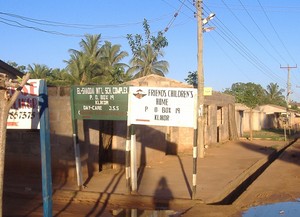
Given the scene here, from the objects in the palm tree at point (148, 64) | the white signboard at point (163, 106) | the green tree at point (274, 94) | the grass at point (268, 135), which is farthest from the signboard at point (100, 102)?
the green tree at point (274, 94)

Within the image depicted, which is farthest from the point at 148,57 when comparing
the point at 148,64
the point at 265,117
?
the point at 265,117

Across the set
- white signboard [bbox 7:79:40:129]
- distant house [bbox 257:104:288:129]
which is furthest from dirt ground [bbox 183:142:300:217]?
distant house [bbox 257:104:288:129]

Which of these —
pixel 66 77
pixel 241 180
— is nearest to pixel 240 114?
pixel 66 77

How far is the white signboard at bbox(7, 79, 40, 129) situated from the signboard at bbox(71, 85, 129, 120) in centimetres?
442

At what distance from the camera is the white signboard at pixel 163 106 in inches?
379

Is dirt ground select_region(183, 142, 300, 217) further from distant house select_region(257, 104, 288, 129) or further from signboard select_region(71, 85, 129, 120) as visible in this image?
distant house select_region(257, 104, 288, 129)

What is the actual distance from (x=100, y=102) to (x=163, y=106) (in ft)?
5.81

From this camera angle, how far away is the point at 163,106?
984 centimetres

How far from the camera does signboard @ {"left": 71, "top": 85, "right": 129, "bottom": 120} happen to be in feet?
34.3

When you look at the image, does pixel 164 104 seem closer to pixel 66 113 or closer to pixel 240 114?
pixel 66 113

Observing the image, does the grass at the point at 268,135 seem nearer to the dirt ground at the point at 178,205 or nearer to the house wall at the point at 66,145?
the house wall at the point at 66,145

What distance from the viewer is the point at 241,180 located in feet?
43.9

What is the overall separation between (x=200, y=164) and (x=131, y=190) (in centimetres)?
641

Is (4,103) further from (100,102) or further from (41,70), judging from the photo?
(41,70)
